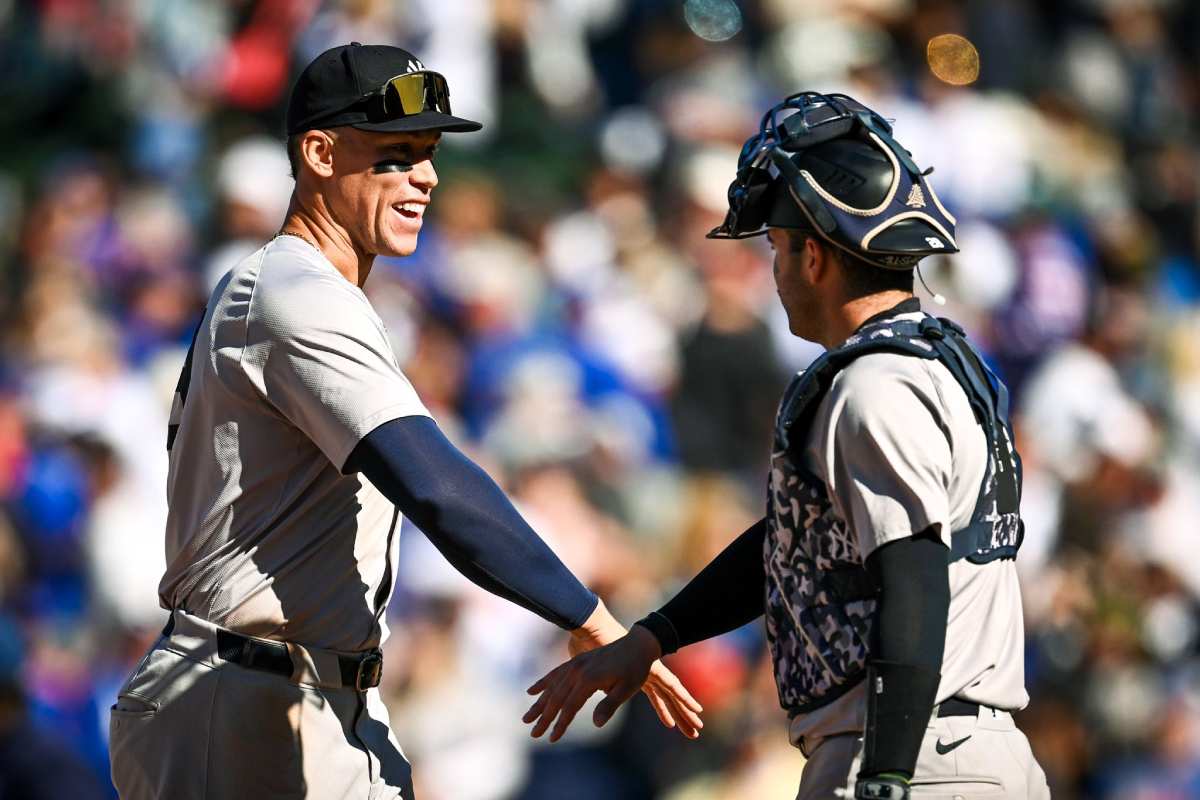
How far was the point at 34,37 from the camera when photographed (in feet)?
37.3

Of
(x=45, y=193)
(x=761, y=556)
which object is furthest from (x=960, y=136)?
(x=761, y=556)

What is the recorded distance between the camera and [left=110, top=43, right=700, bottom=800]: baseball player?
3465mm

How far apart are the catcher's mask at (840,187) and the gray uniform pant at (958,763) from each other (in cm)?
88

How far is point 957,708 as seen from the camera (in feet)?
10.6

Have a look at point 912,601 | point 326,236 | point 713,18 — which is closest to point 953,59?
point 713,18

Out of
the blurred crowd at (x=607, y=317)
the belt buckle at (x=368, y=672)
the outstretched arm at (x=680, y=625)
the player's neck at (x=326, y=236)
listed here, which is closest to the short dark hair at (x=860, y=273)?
the outstretched arm at (x=680, y=625)

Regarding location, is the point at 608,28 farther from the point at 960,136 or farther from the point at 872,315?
the point at 872,315

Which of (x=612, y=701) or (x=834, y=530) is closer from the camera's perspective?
(x=834, y=530)

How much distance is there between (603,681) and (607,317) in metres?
5.33

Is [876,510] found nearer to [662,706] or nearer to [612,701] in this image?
[612,701]

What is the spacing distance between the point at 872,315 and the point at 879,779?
0.92 m

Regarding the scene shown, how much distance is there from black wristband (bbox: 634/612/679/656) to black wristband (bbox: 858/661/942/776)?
2.54 ft

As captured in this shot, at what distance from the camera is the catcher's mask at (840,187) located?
11.1 ft

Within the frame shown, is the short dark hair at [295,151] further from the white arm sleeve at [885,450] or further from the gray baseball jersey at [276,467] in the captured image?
the white arm sleeve at [885,450]
